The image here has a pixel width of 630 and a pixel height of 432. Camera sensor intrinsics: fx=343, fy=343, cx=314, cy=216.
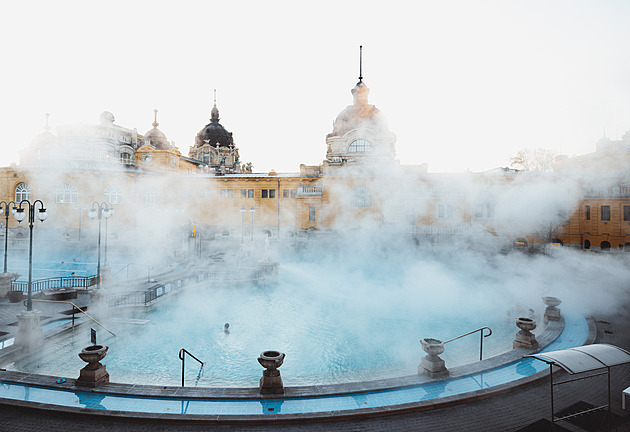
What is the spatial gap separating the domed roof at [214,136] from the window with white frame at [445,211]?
3615 cm

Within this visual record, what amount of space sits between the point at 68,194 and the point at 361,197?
27.1 meters

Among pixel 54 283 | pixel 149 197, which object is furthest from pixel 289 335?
pixel 149 197

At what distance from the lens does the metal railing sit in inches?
580

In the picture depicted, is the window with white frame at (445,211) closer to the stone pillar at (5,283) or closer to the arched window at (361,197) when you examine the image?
the arched window at (361,197)

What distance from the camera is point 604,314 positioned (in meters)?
12.0

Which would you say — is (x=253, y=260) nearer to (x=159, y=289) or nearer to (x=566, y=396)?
(x=159, y=289)

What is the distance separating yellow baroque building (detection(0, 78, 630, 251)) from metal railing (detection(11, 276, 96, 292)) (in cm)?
885

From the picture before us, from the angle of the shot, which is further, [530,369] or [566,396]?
[530,369]

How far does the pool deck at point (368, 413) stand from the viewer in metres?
5.66

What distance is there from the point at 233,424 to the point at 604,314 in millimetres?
13072

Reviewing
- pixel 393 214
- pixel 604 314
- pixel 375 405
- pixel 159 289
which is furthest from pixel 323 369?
pixel 393 214

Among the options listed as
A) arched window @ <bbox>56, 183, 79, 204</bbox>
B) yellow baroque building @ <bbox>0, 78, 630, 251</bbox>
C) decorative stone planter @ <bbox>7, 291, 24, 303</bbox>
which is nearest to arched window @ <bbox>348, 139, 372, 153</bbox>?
yellow baroque building @ <bbox>0, 78, 630, 251</bbox>

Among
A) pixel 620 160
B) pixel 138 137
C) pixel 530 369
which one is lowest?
pixel 530 369

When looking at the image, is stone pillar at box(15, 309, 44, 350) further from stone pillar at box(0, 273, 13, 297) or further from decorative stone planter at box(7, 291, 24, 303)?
stone pillar at box(0, 273, 13, 297)
